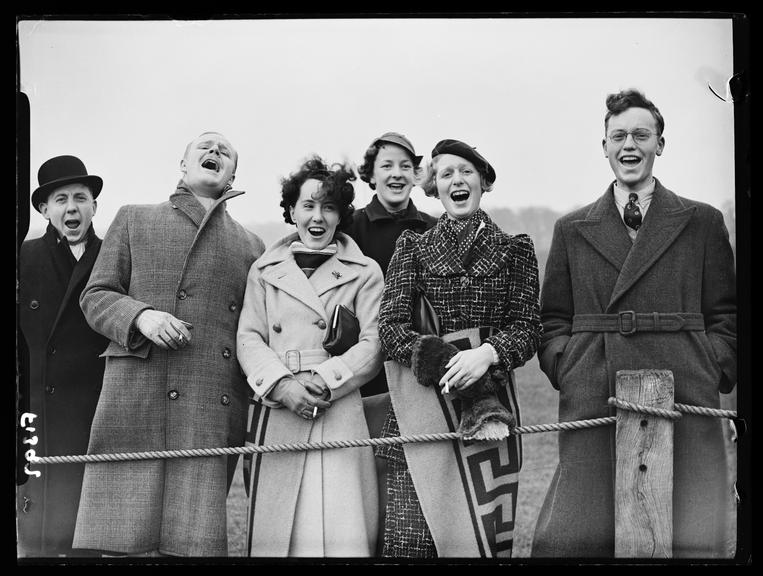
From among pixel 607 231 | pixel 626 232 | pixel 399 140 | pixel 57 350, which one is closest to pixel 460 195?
pixel 399 140

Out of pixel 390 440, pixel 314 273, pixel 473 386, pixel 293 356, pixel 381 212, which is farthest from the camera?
pixel 381 212

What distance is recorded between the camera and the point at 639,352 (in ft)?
18.5

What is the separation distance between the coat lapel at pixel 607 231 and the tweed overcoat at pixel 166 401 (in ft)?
6.36

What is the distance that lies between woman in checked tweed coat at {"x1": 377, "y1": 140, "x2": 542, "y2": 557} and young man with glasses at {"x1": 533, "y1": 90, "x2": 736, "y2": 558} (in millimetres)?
256

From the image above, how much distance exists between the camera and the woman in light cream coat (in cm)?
563

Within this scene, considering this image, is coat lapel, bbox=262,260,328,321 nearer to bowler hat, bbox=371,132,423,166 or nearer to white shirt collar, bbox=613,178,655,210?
bowler hat, bbox=371,132,423,166

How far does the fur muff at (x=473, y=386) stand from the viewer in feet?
17.8

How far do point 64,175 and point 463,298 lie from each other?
2.33m

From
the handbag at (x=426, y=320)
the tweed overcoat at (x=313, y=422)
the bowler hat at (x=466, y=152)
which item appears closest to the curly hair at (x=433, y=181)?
the bowler hat at (x=466, y=152)

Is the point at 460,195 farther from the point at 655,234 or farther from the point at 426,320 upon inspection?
the point at 655,234

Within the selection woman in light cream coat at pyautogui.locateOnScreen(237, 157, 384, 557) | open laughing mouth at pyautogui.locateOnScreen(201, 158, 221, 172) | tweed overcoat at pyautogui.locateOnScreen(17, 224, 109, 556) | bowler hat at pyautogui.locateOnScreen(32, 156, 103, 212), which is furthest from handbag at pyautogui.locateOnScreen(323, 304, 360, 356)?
bowler hat at pyautogui.locateOnScreen(32, 156, 103, 212)

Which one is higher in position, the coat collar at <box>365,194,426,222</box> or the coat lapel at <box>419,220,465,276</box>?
the coat collar at <box>365,194,426,222</box>
